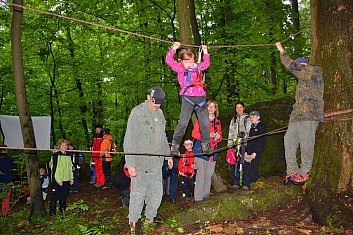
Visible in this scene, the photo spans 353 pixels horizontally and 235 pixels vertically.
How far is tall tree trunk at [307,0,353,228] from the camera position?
4.92 m

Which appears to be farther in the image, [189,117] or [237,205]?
[237,205]

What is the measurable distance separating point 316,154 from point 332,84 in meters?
1.11

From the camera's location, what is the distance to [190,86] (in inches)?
201

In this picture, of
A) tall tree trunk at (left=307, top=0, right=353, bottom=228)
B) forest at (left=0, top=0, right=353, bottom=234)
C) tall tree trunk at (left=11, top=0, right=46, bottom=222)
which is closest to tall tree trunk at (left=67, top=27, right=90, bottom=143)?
forest at (left=0, top=0, right=353, bottom=234)

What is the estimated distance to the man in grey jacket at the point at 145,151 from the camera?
5.00 metres

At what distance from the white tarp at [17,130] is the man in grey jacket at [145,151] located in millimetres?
8755

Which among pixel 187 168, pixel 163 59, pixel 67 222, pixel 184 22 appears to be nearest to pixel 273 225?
pixel 187 168

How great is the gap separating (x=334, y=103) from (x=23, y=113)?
707 centimetres

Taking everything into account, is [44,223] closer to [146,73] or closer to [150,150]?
[150,150]

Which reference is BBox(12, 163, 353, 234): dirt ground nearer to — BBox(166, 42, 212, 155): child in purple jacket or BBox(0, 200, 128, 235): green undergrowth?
BBox(0, 200, 128, 235): green undergrowth

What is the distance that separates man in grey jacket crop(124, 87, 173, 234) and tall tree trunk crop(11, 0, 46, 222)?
439 centimetres

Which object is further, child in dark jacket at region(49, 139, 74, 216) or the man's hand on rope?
child in dark jacket at region(49, 139, 74, 216)

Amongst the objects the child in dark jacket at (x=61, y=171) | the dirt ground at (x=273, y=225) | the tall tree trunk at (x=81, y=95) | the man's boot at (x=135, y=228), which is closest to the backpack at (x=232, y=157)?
the dirt ground at (x=273, y=225)

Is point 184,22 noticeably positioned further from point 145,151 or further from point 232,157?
point 145,151
